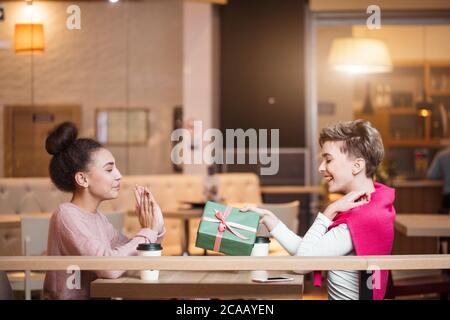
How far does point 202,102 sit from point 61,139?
5377 millimetres

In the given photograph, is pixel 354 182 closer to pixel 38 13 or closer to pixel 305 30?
pixel 38 13

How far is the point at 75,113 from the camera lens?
701 centimetres

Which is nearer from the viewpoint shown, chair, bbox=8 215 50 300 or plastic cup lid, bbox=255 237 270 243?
plastic cup lid, bbox=255 237 270 243

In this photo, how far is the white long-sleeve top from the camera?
107 inches

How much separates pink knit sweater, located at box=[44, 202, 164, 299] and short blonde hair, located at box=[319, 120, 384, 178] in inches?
27.3

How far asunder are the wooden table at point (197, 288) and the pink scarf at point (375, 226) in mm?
227

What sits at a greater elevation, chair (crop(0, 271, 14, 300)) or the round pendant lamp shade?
the round pendant lamp shade

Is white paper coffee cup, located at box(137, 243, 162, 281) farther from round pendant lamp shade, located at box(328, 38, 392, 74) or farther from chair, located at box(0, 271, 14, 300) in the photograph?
round pendant lamp shade, located at box(328, 38, 392, 74)

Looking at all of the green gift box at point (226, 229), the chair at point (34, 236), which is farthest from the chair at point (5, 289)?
the chair at point (34, 236)

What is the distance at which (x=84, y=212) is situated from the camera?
2.92 meters

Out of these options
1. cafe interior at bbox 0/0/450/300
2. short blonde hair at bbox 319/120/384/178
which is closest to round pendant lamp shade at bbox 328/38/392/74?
cafe interior at bbox 0/0/450/300

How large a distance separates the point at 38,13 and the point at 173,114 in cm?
409

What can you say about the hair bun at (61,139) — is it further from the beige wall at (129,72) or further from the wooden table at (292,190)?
the wooden table at (292,190)
